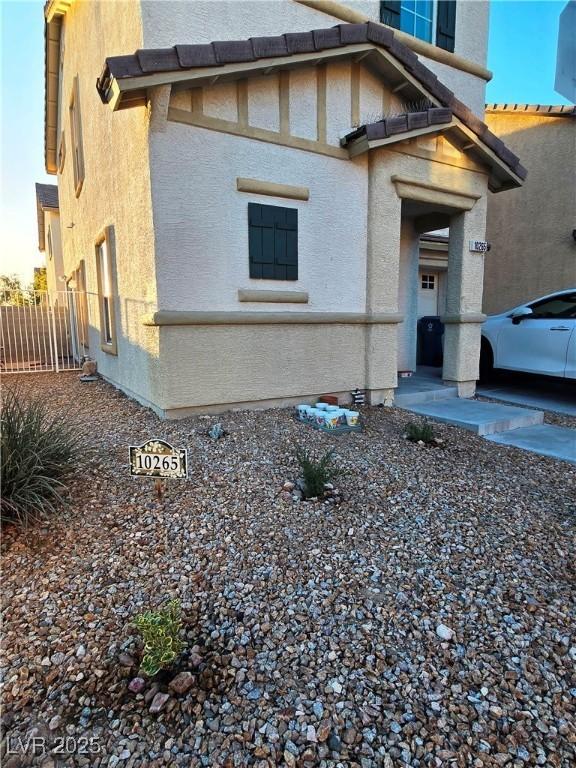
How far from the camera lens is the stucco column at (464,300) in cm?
706

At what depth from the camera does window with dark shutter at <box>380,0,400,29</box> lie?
6723 millimetres

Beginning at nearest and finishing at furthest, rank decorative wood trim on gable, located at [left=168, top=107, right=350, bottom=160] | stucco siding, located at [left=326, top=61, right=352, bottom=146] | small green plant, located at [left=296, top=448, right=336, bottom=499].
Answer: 1. small green plant, located at [left=296, top=448, right=336, bottom=499]
2. decorative wood trim on gable, located at [left=168, top=107, right=350, bottom=160]
3. stucco siding, located at [left=326, top=61, right=352, bottom=146]

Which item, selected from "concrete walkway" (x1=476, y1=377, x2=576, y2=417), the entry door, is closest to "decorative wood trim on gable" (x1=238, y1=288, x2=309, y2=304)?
"concrete walkway" (x1=476, y1=377, x2=576, y2=417)

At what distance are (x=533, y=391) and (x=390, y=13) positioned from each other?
273 inches

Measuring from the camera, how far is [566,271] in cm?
1030

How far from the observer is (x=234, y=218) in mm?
5195

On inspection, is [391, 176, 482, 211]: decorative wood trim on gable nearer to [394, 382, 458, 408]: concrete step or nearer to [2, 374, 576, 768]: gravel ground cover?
[394, 382, 458, 408]: concrete step

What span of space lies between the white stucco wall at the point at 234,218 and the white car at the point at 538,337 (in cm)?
338

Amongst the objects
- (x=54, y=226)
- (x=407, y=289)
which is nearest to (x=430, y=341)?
(x=407, y=289)

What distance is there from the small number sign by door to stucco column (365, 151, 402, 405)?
4026 millimetres

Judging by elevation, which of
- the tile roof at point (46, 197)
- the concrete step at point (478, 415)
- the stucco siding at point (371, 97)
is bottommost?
the concrete step at point (478, 415)

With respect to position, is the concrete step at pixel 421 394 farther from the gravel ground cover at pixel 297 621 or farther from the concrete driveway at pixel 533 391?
the gravel ground cover at pixel 297 621

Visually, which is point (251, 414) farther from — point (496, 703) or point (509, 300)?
point (509, 300)

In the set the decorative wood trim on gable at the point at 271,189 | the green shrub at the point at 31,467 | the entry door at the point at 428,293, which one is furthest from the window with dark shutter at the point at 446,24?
the green shrub at the point at 31,467
